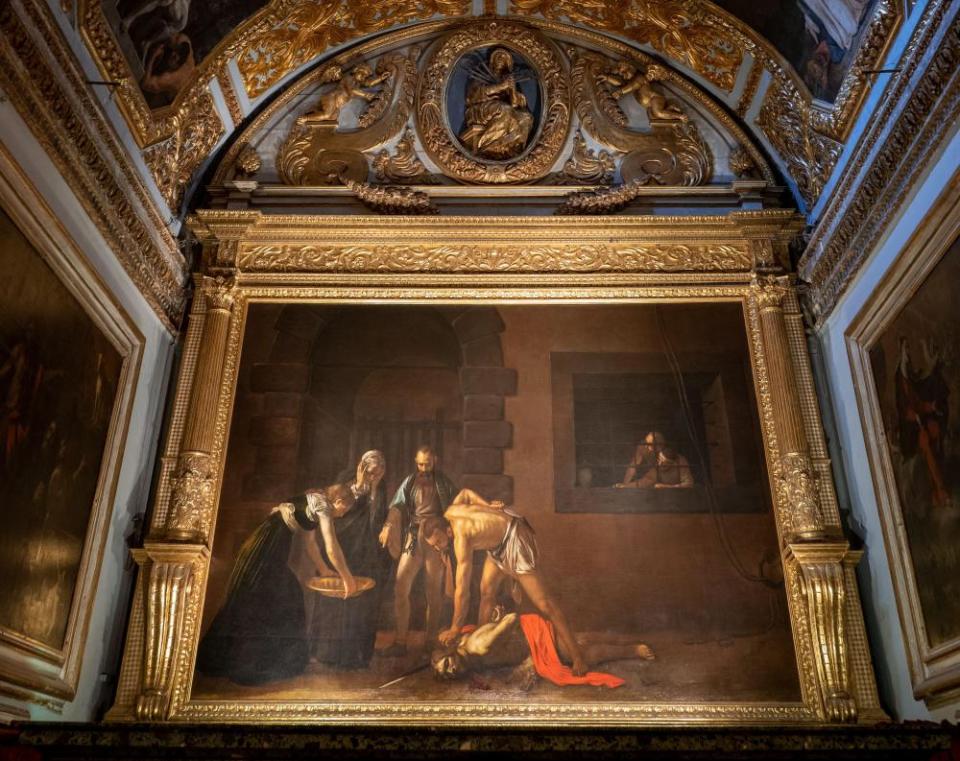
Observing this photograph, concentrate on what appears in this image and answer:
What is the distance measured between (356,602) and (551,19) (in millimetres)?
6380

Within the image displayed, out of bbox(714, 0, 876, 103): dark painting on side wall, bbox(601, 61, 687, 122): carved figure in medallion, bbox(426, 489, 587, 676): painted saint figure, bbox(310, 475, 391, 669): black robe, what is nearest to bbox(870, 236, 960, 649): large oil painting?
bbox(714, 0, 876, 103): dark painting on side wall

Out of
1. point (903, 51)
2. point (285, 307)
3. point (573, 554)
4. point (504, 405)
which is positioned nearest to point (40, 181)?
point (285, 307)

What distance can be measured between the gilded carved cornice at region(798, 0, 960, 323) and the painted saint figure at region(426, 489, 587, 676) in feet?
11.3

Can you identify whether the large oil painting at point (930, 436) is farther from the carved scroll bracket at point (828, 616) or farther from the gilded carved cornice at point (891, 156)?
the gilded carved cornice at point (891, 156)

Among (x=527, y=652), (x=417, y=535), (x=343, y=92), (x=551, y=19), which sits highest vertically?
(x=551, y=19)

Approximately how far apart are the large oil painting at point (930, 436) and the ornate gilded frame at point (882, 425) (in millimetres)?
70

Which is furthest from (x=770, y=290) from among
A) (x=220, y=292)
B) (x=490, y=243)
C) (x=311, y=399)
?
(x=220, y=292)

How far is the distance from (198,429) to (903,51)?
6.30m

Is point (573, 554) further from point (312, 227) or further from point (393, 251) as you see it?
point (312, 227)

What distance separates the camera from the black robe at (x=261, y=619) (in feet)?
22.5

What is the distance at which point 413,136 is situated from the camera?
9.27 m

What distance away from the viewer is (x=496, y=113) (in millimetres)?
9211

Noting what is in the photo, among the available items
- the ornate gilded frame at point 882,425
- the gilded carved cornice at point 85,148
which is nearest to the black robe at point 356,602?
the gilded carved cornice at point 85,148

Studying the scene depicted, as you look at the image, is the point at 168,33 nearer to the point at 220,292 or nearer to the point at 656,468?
the point at 220,292
